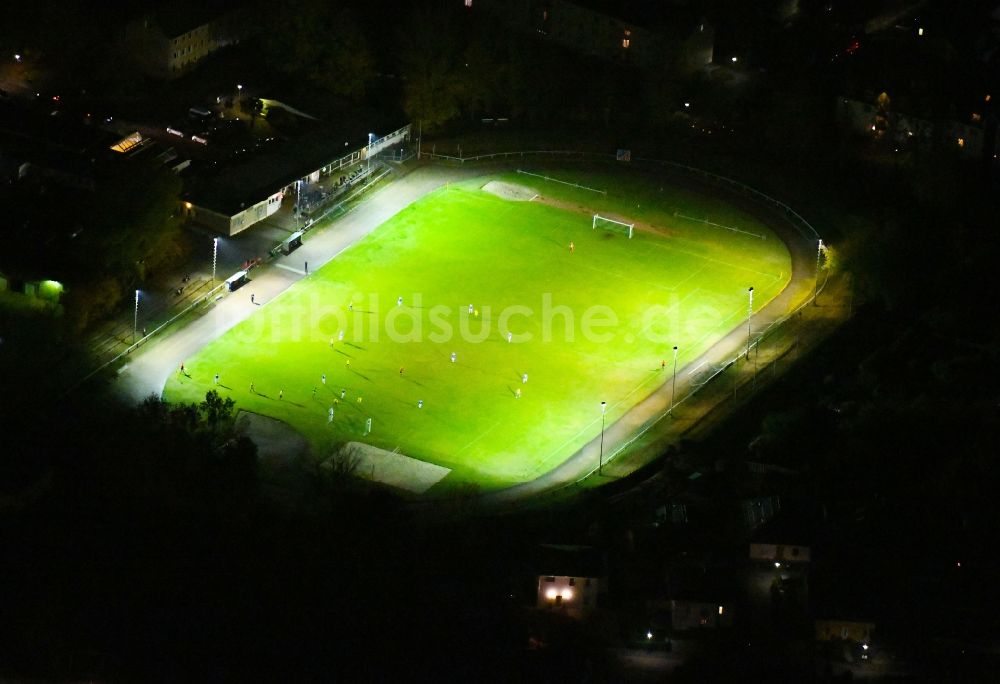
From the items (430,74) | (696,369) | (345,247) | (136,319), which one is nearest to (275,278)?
(345,247)

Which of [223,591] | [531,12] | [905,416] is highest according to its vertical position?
[531,12]

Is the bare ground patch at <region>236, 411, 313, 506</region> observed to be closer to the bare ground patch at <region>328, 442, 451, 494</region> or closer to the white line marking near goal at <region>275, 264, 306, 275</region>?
the bare ground patch at <region>328, 442, 451, 494</region>

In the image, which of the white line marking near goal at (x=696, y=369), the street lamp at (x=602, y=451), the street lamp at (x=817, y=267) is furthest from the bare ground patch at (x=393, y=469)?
the street lamp at (x=817, y=267)

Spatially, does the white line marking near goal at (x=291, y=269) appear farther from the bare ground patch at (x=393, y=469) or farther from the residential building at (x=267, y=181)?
the bare ground patch at (x=393, y=469)

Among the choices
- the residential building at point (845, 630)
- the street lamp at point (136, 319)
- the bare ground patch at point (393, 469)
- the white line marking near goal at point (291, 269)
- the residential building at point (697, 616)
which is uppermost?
the white line marking near goal at point (291, 269)

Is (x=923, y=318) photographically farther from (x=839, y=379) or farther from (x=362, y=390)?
(x=362, y=390)

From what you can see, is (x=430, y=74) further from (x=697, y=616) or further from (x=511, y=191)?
(x=697, y=616)

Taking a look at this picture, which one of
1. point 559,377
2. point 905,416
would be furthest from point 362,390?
point 905,416
